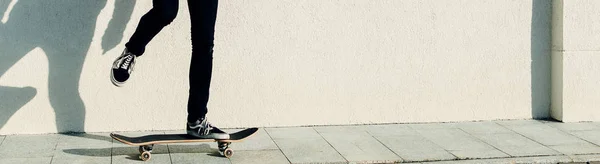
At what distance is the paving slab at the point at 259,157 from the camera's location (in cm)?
599

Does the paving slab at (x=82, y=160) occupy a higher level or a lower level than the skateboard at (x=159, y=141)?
lower

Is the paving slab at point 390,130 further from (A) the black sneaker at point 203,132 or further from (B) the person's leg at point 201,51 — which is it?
(B) the person's leg at point 201,51

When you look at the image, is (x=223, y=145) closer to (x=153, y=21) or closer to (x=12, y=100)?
(x=153, y=21)

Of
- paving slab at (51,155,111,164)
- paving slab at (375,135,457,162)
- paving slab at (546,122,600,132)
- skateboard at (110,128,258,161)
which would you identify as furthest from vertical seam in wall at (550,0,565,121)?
paving slab at (51,155,111,164)

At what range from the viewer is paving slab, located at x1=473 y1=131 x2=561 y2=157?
6.41m

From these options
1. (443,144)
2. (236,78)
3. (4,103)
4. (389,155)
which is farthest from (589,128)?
(4,103)

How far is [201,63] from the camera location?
19.6 ft

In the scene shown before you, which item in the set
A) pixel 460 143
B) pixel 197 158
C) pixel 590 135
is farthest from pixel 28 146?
pixel 590 135

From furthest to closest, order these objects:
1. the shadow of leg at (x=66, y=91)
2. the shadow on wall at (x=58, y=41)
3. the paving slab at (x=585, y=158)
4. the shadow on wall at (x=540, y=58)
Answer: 1. the shadow on wall at (x=540, y=58)
2. the shadow of leg at (x=66, y=91)
3. the shadow on wall at (x=58, y=41)
4. the paving slab at (x=585, y=158)

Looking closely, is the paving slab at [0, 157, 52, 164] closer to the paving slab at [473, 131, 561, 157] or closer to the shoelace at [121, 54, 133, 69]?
the shoelace at [121, 54, 133, 69]

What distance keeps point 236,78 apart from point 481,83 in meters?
2.12

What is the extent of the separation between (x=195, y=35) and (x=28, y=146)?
148cm

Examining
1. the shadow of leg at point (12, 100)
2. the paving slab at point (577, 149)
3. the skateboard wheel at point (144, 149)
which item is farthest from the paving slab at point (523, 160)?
the shadow of leg at point (12, 100)

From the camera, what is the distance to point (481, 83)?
7.71m
